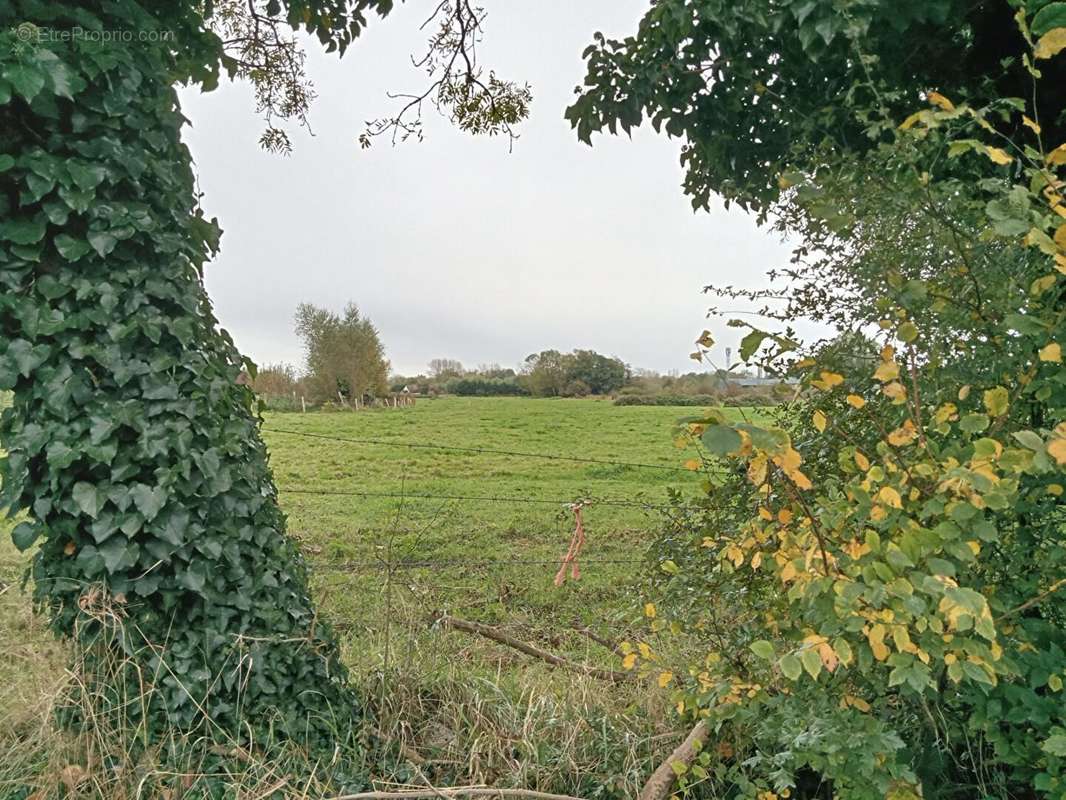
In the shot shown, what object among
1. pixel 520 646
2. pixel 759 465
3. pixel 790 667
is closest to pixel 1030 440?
pixel 759 465

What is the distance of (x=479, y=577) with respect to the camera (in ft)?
21.7

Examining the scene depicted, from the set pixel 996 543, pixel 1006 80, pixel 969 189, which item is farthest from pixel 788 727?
pixel 1006 80

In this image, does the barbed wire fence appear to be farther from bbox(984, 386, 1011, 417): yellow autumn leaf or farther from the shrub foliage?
bbox(984, 386, 1011, 417): yellow autumn leaf

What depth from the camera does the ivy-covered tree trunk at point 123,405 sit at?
1.86m

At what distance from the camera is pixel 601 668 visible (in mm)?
2936

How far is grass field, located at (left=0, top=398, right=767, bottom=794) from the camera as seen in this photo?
220 cm

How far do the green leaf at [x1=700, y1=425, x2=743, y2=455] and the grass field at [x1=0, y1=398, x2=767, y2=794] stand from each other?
26 cm

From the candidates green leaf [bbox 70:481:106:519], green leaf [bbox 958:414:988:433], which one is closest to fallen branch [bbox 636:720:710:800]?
green leaf [bbox 958:414:988:433]

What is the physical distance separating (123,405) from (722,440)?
72.1 inches

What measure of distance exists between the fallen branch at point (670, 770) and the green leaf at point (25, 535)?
2.00 metres

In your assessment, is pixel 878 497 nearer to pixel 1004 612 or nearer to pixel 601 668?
pixel 1004 612

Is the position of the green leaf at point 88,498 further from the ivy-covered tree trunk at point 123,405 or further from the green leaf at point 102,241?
the green leaf at point 102,241

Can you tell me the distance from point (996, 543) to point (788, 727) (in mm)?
672

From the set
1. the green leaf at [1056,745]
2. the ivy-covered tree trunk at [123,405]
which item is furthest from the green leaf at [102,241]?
the green leaf at [1056,745]
